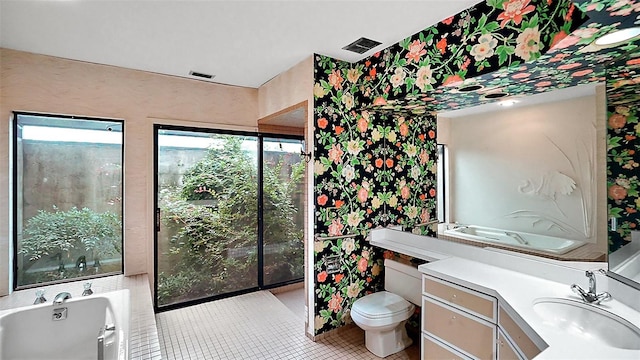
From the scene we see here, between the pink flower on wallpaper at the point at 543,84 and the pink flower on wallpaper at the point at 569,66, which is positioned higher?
the pink flower on wallpaper at the point at 569,66

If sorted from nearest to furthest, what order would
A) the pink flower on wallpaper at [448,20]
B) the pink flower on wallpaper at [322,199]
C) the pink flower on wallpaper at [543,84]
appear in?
the pink flower on wallpaper at [543,84], the pink flower on wallpaper at [448,20], the pink flower on wallpaper at [322,199]

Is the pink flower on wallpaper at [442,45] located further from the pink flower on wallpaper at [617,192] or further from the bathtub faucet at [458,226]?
the bathtub faucet at [458,226]

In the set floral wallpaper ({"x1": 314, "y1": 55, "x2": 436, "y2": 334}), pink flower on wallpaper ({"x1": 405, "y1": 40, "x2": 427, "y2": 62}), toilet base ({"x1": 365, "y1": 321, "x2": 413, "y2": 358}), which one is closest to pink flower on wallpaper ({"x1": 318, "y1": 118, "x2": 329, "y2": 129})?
floral wallpaper ({"x1": 314, "y1": 55, "x2": 436, "y2": 334})

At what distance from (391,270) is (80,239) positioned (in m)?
3.02

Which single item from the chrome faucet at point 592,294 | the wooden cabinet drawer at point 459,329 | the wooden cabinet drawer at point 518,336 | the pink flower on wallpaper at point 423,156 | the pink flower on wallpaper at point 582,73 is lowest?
the wooden cabinet drawer at point 459,329

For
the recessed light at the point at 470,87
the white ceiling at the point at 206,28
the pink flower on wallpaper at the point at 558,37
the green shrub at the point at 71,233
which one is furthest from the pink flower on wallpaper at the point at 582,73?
the green shrub at the point at 71,233

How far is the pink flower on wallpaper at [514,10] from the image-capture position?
170 centimetres

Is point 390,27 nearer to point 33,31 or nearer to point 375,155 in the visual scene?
point 375,155

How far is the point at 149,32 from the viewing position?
2299 millimetres

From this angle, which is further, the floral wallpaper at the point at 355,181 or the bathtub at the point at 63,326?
the floral wallpaper at the point at 355,181

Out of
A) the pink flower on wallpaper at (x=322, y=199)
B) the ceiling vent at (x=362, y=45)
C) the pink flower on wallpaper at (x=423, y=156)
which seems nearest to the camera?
the ceiling vent at (x=362, y=45)

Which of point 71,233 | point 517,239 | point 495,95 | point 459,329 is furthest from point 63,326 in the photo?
point 495,95

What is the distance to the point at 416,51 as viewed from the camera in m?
2.34

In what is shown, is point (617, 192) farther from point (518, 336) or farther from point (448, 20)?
point (448, 20)
